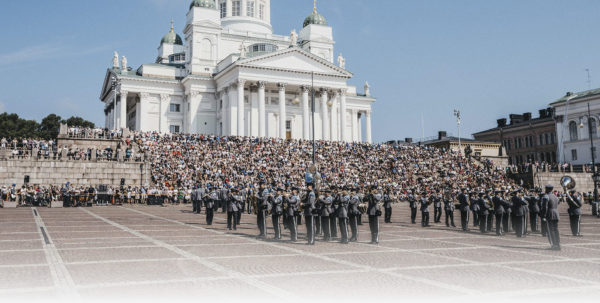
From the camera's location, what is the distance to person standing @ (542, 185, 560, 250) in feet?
45.4

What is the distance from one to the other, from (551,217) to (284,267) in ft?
26.5

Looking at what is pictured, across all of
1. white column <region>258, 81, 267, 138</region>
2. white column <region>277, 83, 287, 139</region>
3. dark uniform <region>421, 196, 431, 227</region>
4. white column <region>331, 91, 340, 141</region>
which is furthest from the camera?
white column <region>331, 91, 340, 141</region>

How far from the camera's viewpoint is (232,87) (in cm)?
6669

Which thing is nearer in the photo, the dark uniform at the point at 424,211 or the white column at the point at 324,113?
the dark uniform at the point at 424,211

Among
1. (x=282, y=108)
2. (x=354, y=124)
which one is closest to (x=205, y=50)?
(x=282, y=108)

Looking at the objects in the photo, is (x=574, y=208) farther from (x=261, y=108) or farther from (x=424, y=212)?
(x=261, y=108)

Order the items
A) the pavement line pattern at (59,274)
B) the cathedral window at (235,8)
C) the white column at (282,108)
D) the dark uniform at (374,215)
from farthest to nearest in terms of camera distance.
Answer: the cathedral window at (235,8), the white column at (282,108), the dark uniform at (374,215), the pavement line pattern at (59,274)

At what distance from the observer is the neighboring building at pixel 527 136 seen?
85.8 m

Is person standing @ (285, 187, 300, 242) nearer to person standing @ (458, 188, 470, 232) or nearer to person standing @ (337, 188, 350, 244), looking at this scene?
person standing @ (337, 188, 350, 244)

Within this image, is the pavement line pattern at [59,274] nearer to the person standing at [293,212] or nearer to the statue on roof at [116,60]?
the person standing at [293,212]

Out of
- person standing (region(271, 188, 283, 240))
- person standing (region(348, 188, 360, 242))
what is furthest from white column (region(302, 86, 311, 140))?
person standing (region(348, 188, 360, 242))

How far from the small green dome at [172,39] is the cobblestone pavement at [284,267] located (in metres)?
73.3

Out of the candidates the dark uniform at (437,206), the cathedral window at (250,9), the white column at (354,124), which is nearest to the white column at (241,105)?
the cathedral window at (250,9)

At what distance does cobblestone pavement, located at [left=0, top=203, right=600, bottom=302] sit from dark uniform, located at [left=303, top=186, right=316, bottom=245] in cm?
47
